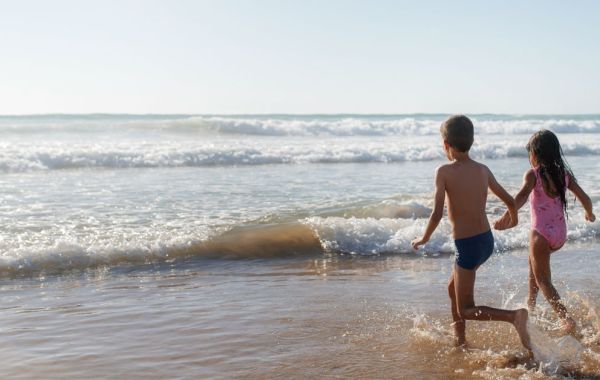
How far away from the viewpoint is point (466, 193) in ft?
15.0

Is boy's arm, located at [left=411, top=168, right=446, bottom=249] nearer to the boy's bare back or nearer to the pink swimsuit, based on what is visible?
the boy's bare back

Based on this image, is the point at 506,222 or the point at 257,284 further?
the point at 257,284

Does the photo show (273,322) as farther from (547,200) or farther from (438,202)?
(547,200)

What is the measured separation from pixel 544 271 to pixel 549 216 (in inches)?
15.3

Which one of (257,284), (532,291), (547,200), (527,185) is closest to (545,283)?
(532,291)

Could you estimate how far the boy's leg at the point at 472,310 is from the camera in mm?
4383

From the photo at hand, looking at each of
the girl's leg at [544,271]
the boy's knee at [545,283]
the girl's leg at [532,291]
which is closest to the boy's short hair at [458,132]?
the girl's leg at [544,271]

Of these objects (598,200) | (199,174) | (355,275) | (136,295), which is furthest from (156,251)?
(199,174)

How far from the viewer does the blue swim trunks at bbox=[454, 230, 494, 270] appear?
457 cm

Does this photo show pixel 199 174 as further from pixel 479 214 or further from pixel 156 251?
pixel 479 214

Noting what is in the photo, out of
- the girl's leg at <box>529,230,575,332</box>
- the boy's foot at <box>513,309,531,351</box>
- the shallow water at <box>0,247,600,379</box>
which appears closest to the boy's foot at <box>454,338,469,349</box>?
the shallow water at <box>0,247,600,379</box>

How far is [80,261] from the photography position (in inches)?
298

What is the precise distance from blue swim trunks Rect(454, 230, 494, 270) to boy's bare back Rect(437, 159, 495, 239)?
3cm

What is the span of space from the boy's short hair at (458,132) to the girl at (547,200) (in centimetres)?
72
